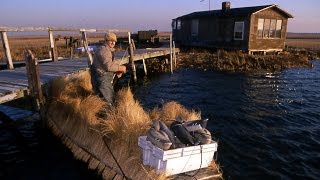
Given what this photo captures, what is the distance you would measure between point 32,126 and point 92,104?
14.0 feet

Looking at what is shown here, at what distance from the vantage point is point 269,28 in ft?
100.0

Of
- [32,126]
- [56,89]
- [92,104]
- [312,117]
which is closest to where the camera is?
[92,104]

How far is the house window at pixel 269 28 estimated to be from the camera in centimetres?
2952

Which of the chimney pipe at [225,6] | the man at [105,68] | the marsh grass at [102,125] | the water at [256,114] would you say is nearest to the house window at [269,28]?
the chimney pipe at [225,6]

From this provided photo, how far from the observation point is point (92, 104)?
8.59 meters

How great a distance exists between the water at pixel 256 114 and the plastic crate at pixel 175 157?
2.22 m

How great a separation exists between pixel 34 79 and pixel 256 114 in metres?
9.31

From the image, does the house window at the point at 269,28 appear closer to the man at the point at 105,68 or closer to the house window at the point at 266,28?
the house window at the point at 266,28

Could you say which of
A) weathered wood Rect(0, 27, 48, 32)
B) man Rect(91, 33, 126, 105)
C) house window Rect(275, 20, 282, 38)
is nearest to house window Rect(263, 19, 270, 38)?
house window Rect(275, 20, 282, 38)

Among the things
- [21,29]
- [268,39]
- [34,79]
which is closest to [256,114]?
[34,79]

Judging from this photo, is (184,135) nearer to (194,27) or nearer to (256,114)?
(256,114)

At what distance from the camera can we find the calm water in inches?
332

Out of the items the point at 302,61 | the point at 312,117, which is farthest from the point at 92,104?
the point at 302,61

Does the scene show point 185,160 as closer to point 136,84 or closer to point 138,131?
point 138,131
